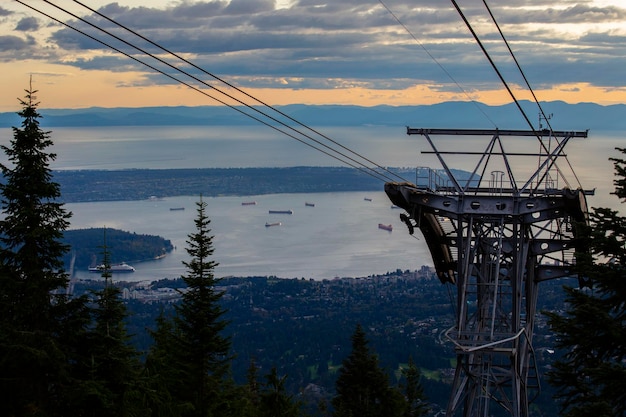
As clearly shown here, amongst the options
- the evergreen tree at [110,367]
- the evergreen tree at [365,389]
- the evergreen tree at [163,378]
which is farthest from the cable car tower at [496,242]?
the evergreen tree at [365,389]

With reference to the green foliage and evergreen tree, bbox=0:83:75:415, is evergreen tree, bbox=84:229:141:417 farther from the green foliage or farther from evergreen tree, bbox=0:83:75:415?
the green foliage

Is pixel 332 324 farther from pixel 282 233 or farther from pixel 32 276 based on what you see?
pixel 32 276

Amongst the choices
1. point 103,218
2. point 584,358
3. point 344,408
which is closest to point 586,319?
point 584,358

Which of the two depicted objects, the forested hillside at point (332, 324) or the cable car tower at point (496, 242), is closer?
the cable car tower at point (496, 242)

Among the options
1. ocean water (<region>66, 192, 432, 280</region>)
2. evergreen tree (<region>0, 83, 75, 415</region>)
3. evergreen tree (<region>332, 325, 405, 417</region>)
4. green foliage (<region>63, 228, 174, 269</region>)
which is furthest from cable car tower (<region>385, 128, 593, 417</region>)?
green foliage (<region>63, 228, 174, 269</region>)

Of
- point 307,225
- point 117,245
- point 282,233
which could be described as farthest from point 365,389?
point 307,225

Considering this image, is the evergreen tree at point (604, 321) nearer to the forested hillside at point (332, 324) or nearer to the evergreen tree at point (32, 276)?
the evergreen tree at point (32, 276)
